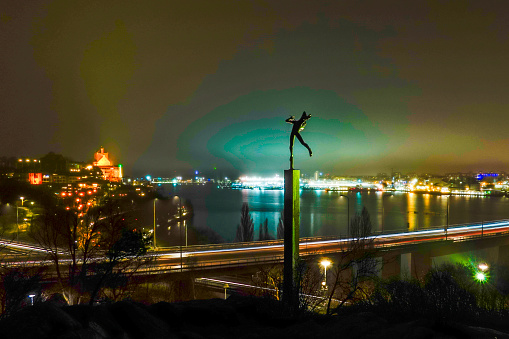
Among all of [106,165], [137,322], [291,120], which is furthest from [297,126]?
[106,165]

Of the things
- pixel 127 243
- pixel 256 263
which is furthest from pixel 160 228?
pixel 127 243

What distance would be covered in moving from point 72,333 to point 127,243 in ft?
7.93

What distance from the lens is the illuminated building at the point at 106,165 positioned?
72.4m

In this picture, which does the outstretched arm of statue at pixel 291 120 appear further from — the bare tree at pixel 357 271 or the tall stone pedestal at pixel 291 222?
the bare tree at pixel 357 271

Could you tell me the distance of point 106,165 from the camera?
74625 mm

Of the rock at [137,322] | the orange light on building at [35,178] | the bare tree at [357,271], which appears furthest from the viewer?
the orange light on building at [35,178]

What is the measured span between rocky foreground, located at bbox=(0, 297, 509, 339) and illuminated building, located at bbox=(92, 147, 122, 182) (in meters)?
73.6

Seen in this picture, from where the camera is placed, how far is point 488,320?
4.30 m

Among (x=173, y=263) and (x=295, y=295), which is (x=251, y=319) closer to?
(x=295, y=295)

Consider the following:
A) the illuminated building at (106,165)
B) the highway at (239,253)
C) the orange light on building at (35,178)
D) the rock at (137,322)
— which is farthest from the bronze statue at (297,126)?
the illuminated building at (106,165)

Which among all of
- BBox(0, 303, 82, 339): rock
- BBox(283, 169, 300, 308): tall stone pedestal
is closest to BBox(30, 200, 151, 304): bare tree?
BBox(0, 303, 82, 339): rock

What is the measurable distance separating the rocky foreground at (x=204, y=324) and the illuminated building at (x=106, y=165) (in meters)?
73.6

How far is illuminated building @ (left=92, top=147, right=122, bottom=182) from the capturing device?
238 feet

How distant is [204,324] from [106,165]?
77777mm
